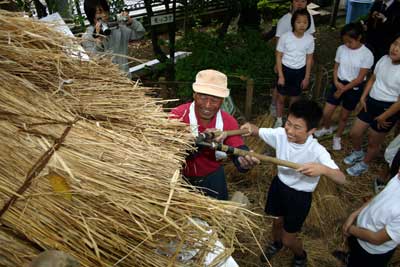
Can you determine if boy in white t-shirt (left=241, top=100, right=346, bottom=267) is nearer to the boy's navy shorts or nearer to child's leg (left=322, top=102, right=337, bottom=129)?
the boy's navy shorts

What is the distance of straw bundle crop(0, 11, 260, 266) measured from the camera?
3.74 ft

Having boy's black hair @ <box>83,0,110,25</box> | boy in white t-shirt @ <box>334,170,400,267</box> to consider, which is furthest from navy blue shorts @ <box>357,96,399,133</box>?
boy's black hair @ <box>83,0,110,25</box>

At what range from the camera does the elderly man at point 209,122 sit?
229 cm

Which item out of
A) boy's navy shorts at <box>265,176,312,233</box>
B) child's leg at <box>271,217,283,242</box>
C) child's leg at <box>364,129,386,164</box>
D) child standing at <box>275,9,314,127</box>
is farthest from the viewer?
child standing at <box>275,9,314,127</box>

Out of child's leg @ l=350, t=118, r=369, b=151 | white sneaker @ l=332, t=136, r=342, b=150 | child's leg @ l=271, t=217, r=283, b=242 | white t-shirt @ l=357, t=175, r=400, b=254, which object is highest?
white t-shirt @ l=357, t=175, r=400, b=254

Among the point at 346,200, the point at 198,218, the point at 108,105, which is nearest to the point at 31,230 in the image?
the point at 198,218

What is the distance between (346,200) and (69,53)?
10.2ft

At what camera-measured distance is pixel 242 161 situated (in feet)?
7.65

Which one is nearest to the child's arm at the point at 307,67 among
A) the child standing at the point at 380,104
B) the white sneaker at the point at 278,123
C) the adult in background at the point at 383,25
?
the white sneaker at the point at 278,123

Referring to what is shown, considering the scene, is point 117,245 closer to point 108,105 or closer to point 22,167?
point 22,167

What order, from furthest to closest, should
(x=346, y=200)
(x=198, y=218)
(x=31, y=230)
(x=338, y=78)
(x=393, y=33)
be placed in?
(x=393, y=33) < (x=338, y=78) < (x=346, y=200) < (x=198, y=218) < (x=31, y=230)

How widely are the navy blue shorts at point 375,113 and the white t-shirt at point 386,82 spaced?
5 centimetres

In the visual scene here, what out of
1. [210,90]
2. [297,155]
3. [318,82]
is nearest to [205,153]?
[210,90]

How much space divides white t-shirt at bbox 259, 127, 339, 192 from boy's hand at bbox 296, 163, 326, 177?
136 millimetres
